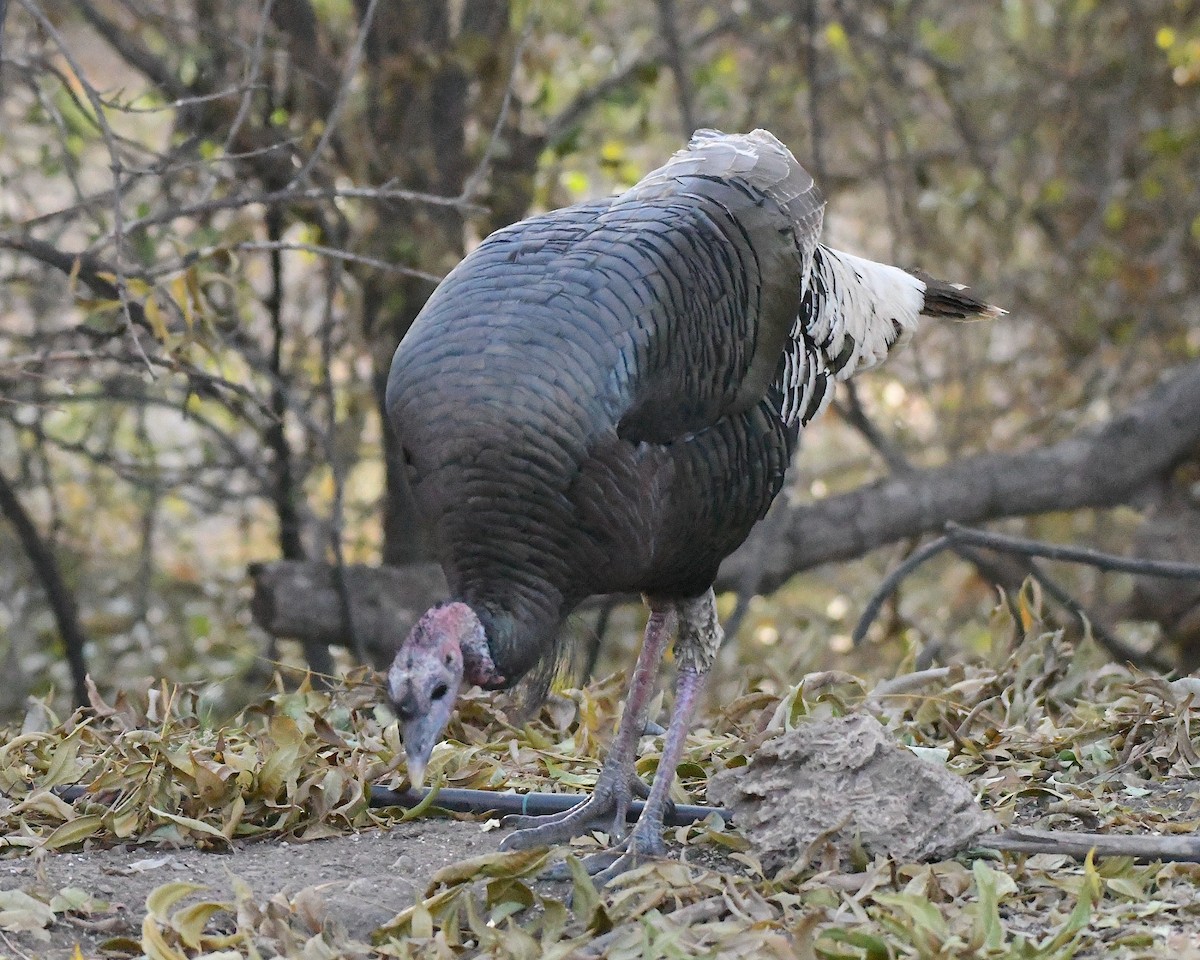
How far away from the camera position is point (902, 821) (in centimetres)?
303

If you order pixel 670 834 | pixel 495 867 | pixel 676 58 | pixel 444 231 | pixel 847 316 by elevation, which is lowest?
pixel 670 834

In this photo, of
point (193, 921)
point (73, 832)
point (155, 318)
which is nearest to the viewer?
point (193, 921)

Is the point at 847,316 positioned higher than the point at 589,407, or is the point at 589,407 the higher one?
the point at 847,316

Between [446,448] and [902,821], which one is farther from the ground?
[446,448]

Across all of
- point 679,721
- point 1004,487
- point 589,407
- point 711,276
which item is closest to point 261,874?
point 679,721

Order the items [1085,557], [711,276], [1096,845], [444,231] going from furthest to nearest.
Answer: [444,231], [1085,557], [711,276], [1096,845]

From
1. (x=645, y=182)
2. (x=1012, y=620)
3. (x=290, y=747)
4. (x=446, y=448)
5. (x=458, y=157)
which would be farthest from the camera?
(x=458, y=157)

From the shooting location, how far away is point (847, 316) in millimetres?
4234

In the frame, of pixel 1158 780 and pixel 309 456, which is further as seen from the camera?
pixel 309 456

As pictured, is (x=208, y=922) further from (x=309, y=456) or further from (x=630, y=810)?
(x=309, y=456)

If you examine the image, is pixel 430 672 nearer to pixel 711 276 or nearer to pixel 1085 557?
pixel 711 276

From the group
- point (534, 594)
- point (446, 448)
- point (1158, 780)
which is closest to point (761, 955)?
point (534, 594)

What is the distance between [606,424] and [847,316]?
1349mm

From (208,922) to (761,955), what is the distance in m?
1.01
